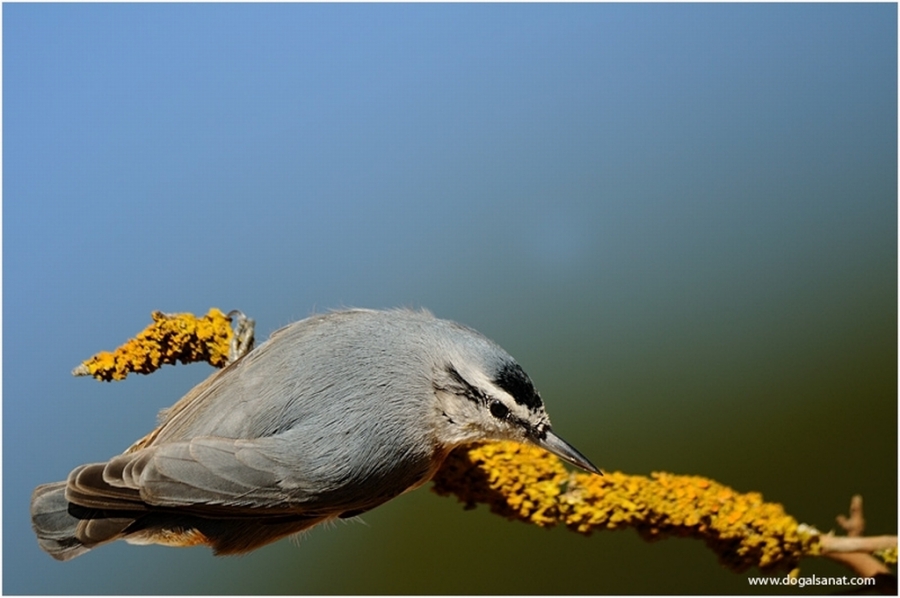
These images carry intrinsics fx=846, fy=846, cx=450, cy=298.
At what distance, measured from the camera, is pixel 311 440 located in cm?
186

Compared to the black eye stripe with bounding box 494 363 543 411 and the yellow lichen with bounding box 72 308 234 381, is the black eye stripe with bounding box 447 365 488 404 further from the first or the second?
the yellow lichen with bounding box 72 308 234 381

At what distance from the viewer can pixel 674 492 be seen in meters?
2.01

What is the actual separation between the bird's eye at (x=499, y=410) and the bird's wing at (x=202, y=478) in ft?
1.47

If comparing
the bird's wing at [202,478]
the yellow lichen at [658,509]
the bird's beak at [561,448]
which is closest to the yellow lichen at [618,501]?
the yellow lichen at [658,509]

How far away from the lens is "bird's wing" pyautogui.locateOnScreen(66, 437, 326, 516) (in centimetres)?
186

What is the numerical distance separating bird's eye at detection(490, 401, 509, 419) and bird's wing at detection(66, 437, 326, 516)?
45 centimetres

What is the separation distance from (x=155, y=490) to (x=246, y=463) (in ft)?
0.69

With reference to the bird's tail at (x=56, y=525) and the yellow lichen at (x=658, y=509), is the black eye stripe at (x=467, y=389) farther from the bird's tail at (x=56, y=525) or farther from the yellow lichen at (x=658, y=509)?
the bird's tail at (x=56, y=525)

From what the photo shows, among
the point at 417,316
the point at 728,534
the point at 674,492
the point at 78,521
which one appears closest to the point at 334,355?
the point at 417,316

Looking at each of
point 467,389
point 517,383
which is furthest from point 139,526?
point 517,383

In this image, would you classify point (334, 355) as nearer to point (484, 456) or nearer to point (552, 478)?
point (484, 456)

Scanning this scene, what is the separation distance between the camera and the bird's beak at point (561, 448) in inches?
74.5

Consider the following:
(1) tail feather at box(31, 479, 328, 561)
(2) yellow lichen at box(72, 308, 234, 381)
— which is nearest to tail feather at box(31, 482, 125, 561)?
(1) tail feather at box(31, 479, 328, 561)

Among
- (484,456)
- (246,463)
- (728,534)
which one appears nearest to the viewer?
(246,463)
